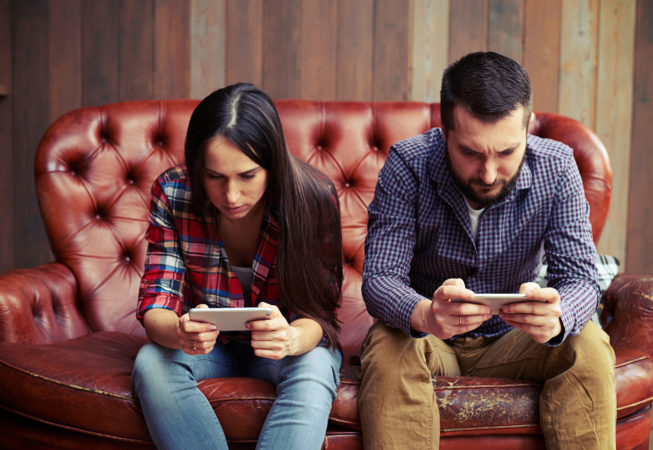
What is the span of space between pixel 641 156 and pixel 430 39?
835 millimetres

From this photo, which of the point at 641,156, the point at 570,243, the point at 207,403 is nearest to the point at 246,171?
the point at 207,403

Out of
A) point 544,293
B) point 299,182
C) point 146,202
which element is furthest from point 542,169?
point 146,202

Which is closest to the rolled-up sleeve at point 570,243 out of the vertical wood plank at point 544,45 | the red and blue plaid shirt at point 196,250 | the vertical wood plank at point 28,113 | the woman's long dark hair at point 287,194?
the woman's long dark hair at point 287,194

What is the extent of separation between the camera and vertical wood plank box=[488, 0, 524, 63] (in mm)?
2199

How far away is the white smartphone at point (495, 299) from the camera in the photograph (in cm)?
106

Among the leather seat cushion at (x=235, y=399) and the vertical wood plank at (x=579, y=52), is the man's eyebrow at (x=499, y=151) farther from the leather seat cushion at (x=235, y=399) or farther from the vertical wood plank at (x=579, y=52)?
the vertical wood plank at (x=579, y=52)

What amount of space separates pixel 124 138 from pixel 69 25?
0.69 metres

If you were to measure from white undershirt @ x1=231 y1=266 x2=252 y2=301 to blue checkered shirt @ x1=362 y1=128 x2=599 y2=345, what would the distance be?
0.25 m

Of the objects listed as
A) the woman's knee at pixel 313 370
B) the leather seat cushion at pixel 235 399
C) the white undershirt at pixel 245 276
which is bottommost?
the leather seat cushion at pixel 235 399

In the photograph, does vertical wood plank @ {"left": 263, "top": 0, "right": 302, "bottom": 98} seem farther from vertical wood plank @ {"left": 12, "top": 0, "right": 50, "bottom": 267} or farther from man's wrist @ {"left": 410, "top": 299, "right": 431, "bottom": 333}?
man's wrist @ {"left": 410, "top": 299, "right": 431, "bottom": 333}

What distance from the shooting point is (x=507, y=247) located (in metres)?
1.40

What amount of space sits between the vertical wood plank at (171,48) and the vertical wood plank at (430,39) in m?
0.80

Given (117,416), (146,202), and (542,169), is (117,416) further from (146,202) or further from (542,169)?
(542,169)

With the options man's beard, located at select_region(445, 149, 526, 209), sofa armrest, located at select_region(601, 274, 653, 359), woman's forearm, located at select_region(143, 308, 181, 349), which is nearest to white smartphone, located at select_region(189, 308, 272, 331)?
woman's forearm, located at select_region(143, 308, 181, 349)
